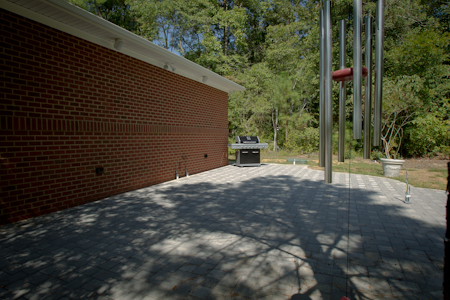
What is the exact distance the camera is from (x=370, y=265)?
2838 millimetres

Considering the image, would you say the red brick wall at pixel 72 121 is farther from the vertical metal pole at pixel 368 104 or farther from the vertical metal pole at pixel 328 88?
the vertical metal pole at pixel 368 104

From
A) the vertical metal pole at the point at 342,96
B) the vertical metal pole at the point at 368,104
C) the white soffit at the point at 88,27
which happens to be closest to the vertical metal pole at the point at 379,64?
the vertical metal pole at the point at 368,104

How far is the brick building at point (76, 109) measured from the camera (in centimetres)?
405

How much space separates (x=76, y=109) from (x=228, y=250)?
404cm

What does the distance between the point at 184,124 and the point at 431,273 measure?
286 inches

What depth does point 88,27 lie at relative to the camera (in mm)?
4852

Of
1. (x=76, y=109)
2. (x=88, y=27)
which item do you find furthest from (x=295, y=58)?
(x=76, y=109)

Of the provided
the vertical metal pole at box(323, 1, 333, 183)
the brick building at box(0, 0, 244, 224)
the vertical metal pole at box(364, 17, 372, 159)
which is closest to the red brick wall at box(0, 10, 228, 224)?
the brick building at box(0, 0, 244, 224)

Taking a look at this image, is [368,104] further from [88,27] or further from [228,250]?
[88,27]

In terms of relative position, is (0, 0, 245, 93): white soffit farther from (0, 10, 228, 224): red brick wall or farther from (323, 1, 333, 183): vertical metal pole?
(323, 1, 333, 183): vertical metal pole

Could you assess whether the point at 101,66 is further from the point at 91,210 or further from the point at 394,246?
the point at 394,246

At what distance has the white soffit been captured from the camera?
397 cm

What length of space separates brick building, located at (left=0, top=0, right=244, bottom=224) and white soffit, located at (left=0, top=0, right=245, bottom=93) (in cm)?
2

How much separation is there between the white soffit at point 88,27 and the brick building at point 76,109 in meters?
0.02
